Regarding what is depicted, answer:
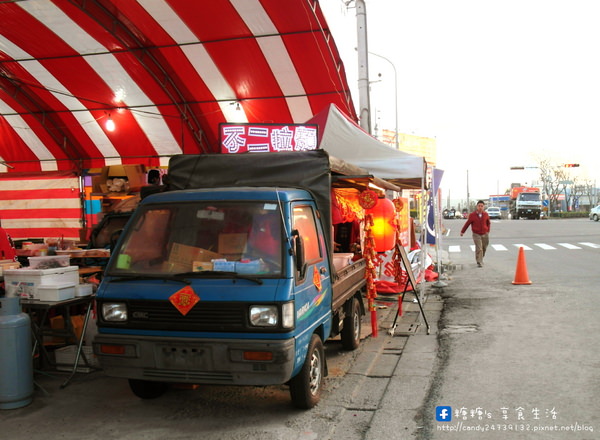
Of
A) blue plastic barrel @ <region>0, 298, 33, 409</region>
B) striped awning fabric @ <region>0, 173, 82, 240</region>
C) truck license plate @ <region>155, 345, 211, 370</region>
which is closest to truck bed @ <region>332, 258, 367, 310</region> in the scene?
truck license plate @ <region>155, 345, 211, 370</region>

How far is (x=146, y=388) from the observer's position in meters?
4.93

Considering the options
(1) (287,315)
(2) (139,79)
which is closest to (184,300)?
(1) (287,315)

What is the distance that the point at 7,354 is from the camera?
4.76 m

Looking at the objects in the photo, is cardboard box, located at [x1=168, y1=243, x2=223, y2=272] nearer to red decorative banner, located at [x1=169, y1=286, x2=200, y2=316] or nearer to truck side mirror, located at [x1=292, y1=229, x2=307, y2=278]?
red decorative banner, located at [x1=169, y1=286, x2=200, y2=316]

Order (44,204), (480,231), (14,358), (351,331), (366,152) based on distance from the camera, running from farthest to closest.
→ (480,231)
(44,204)
(366,152)
(351,331)
(14,358)

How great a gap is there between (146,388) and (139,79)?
31.1ft

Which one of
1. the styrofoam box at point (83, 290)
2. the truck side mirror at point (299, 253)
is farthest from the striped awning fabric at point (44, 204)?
the truck side mirror at point (299, 253)

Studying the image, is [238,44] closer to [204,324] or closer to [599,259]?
[204,324]

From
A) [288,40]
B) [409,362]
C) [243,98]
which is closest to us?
[409,362]

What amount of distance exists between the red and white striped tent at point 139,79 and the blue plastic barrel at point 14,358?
740cm

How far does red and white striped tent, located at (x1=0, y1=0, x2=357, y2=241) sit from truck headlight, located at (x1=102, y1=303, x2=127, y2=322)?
7.47 m

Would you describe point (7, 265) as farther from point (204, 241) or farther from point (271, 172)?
point (271, 172)

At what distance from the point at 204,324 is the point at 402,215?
7.66 m

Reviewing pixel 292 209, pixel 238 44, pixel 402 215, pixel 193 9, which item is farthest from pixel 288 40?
pixel 292 209
